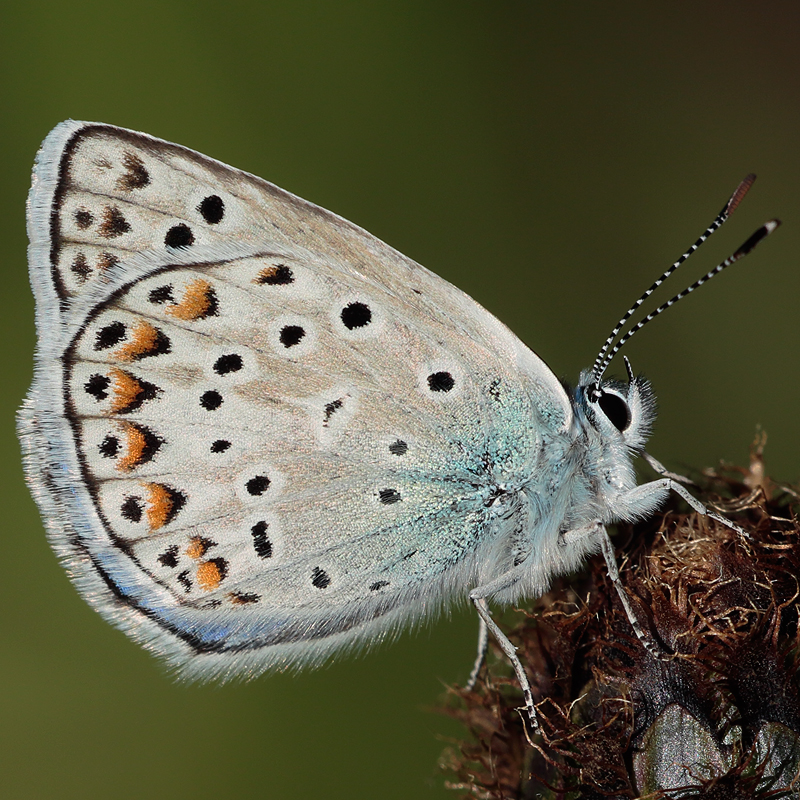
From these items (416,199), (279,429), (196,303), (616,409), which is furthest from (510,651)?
(416,199)

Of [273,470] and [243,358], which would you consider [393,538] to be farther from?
[243,358]

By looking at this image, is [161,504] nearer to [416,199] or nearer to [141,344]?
[141,344]

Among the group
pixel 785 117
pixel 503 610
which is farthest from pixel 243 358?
pixel 785 117

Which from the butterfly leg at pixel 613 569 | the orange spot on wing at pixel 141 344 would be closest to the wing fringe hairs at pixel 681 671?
the butterfly leg at pixel 613 569

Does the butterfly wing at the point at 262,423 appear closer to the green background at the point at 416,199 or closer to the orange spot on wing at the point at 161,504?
the orange spot on wing at the point at 161,504

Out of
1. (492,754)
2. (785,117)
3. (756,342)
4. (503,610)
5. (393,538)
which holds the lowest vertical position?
(492,754)

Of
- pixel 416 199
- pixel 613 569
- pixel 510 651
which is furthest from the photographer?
pixel 416 199
